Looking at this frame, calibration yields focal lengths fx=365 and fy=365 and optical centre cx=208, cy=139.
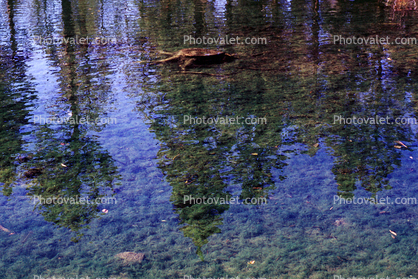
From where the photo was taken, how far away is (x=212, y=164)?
512 centimetres

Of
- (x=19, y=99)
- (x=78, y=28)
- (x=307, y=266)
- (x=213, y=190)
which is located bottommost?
(x=307, y=266)

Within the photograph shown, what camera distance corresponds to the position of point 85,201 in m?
4.45

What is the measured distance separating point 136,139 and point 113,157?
676 millimetres

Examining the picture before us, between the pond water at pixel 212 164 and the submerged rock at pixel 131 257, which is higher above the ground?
the pond water at pixel 212 164

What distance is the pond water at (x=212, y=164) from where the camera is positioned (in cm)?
361

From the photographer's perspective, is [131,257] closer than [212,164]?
Yes

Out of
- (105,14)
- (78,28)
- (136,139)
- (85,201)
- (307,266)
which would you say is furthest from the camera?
(105,14)

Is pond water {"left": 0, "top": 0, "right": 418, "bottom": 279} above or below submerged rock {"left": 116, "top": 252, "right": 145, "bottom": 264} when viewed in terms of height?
above

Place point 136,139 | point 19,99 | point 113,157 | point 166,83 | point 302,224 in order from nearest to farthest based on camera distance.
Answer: point 302,224 < point 113,157 < point 136,139 < point 19,99 < point 166,83

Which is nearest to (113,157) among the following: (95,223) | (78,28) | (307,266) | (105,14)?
(95,223)

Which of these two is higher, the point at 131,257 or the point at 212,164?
the point at 212,164

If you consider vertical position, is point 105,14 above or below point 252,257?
above

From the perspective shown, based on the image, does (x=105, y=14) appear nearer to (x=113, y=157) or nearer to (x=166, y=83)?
(x=166, y=83)

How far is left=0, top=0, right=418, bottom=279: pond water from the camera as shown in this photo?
11.8 ft
